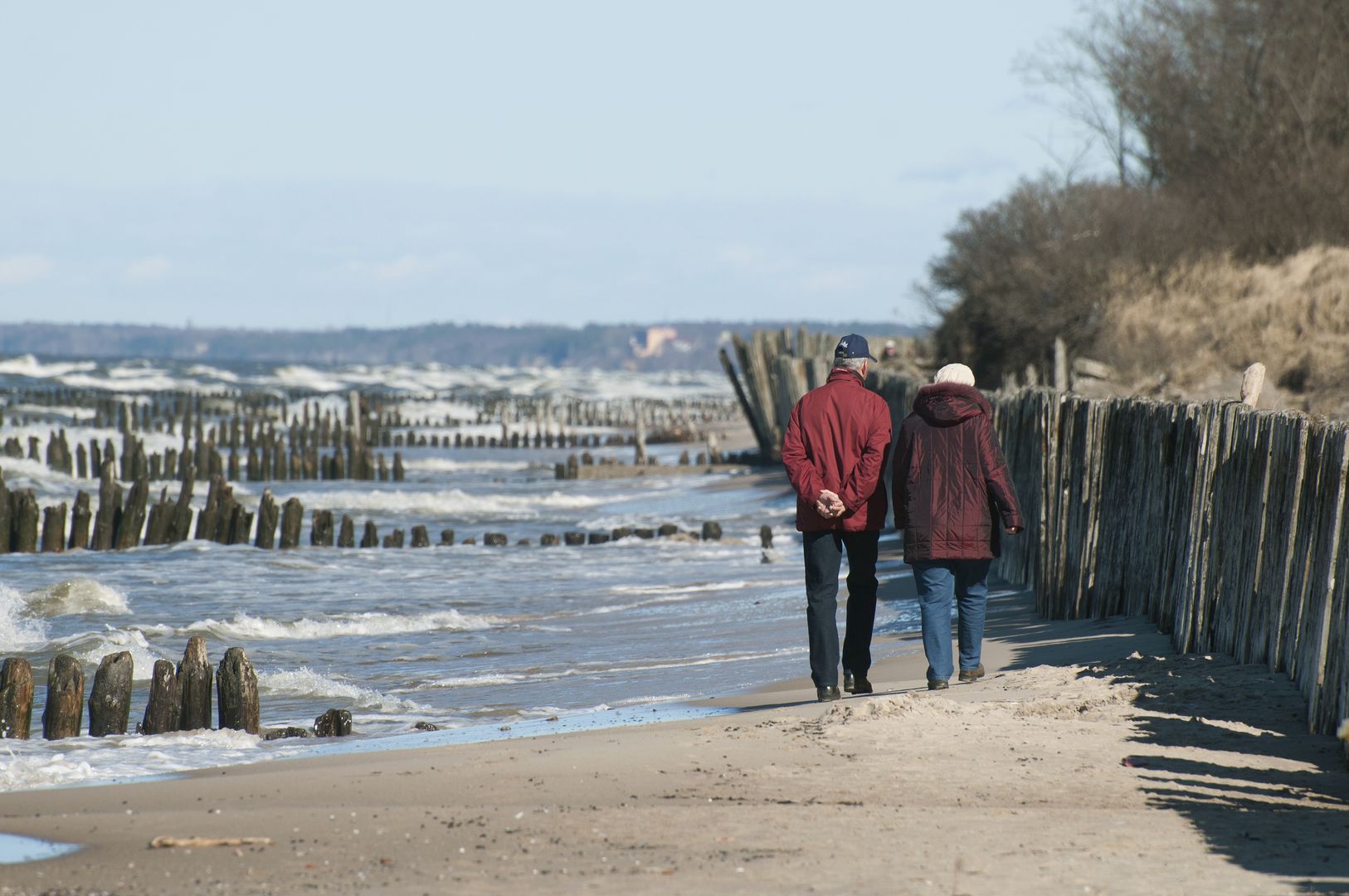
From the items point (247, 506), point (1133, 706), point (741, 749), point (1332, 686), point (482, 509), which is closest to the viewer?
point (1332, 686)

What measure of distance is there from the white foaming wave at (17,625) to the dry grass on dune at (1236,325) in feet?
46.1

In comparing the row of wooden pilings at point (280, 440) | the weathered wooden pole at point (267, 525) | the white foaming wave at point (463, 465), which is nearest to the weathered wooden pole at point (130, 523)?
the weathered wooden pole at point (267, 525)

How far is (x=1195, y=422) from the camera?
7.54 m

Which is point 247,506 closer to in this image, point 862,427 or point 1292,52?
point 1292,52

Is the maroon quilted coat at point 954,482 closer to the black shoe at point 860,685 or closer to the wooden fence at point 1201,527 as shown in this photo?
the black shoe at point 860,685

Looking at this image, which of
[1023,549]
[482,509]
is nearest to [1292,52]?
[482,509]

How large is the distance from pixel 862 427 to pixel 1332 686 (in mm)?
2430

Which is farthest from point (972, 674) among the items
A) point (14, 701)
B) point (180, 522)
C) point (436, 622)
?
point (180, 522)

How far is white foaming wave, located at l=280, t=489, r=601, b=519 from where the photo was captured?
86.6 ft

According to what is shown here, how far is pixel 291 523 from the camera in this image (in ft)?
62.6

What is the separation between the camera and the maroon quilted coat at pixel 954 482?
24.0 ft

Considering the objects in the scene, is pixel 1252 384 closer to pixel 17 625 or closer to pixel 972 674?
pixel 972 674

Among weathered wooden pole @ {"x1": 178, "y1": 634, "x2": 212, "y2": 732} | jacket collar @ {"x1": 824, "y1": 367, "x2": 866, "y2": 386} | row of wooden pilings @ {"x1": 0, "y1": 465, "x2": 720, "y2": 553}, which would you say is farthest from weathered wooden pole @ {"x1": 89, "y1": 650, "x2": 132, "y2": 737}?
row of wooden pilings @ {"x1": 0, "y1": 465, "x2": 720, "y2": 553}

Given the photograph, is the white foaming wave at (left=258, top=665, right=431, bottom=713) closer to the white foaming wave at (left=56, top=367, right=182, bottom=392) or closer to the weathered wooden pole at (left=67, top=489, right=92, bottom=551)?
the weathered wooden pole at (left=67, top=489, right=92, bottom=551)
